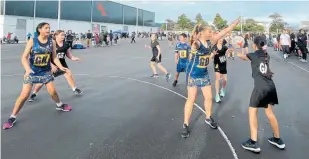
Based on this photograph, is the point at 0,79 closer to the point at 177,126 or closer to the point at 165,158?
the point at 177,126

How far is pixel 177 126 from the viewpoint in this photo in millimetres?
5629

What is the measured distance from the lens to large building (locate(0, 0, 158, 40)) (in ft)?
154

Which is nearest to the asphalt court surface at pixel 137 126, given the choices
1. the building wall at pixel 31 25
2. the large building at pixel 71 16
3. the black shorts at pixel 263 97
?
the black shorts at pixel 263 97

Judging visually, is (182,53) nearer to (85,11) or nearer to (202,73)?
(202,73)

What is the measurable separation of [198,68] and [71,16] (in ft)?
196

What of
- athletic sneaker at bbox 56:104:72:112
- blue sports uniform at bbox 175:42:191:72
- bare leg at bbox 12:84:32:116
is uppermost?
blue sports uniform at bbox 175:42:191:72

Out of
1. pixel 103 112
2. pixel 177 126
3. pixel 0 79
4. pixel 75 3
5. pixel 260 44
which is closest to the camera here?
pixel 260 44

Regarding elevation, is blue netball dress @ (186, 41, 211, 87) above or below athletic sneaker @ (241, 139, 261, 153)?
above

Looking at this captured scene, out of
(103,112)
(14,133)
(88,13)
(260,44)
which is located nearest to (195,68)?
(260,44)

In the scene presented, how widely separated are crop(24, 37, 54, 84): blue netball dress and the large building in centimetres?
2644

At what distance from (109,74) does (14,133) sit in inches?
290

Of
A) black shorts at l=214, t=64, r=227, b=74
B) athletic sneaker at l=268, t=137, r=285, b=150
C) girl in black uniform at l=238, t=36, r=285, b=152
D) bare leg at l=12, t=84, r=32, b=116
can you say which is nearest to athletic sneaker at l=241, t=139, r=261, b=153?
girl in black uniform at l=238, t=36, r=285, b=152

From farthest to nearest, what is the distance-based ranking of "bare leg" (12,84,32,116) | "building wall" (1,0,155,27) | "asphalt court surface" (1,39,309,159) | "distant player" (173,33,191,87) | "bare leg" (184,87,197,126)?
"building wall" (1,0,155,27) < "distant player" (173,33,191,87) < "bare leg" (12,84,32,116) < "bare leg" (184,87,197,126) < "asphalt court surface" (1,39,309,159)

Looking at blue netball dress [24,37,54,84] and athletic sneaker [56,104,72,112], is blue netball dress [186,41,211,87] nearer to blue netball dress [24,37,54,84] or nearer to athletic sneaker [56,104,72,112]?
blue netball dress [24,37,54,84]
